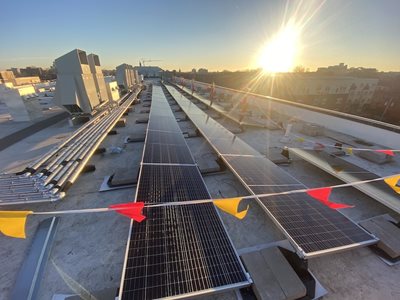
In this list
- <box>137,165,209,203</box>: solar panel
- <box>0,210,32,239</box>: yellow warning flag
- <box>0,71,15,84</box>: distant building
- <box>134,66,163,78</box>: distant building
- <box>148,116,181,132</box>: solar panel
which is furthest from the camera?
<box>134,66,163,78</box>: distant building

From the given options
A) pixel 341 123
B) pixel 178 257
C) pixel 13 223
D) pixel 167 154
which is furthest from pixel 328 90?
pixel 13 223

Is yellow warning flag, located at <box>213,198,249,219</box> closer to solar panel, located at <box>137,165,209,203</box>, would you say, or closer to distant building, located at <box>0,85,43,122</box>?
solar panel, located at <box>137,165,209,203</box>

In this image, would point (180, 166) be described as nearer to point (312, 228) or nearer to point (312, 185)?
point (312, 228)

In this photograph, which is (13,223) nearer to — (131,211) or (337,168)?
(131,211)

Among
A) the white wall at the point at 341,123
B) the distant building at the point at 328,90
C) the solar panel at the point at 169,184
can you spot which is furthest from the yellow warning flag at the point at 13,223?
the distant building at the point at 328,90

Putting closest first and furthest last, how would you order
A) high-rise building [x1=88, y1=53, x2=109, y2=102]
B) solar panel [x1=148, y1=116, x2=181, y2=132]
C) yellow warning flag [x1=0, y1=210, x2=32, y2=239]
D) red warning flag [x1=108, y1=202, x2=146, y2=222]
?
1. yellow warning flag [x1=0, y1=210, x2=32, y2=239]
2. red warning flag [x1=108, y1=202, x2=146, y2=222]
3. solar panel [x1=148, y1=116, x2=181, y2=132]
4. high-rise building [x1=88, y1=53, x2=109, y2=102]

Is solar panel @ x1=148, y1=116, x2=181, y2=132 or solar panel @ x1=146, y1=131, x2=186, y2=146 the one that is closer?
solar panel @ x1=146, y1=131, x2=186, y2=146

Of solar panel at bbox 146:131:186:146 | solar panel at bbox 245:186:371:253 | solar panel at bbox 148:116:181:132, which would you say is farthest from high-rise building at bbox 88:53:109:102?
solar panel at bbox 245:186:371:253
